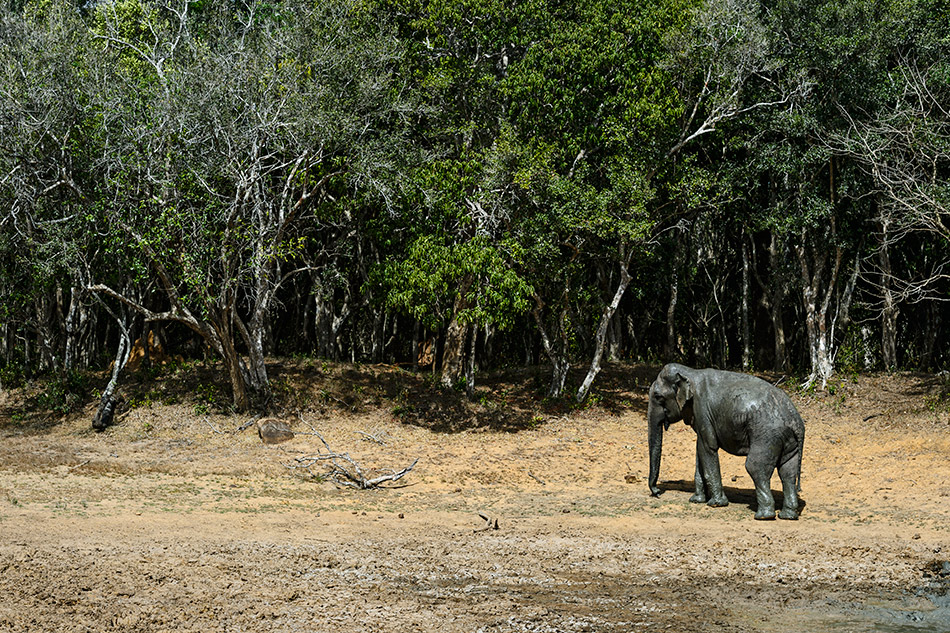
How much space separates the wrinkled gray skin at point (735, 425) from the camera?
1170 cm

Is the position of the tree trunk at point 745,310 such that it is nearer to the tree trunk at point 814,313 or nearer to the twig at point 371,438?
the tree trunk at point 814,313

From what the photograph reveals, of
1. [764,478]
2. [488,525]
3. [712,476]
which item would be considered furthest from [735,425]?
[488,525]

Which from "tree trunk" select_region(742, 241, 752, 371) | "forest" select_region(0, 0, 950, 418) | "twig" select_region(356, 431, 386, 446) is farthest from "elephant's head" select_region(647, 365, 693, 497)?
"tree trunk" select_region(742, 241, 752, 371)

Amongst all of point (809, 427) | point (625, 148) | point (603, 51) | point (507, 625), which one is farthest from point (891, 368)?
point (507, 625)

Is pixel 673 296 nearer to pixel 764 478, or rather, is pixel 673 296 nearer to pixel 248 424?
pixel 248 424

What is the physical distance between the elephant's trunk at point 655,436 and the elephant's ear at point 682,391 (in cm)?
31

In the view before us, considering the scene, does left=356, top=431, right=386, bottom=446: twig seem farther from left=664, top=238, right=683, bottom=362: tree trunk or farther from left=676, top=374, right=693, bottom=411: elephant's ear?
left=664, top=238, right=683, bottom=362: tree trunk

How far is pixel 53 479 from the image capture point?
549 inches

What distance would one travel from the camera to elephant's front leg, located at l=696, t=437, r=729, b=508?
1240 cm

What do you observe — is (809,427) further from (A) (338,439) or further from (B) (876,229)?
(A) (338,439)

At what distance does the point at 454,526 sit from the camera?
38.5 feet

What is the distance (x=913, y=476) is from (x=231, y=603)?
10.5m

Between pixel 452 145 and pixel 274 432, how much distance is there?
23.6ft

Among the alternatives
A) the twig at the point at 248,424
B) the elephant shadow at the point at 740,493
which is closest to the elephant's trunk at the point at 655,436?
the elephant shadow at the point at 740,493
